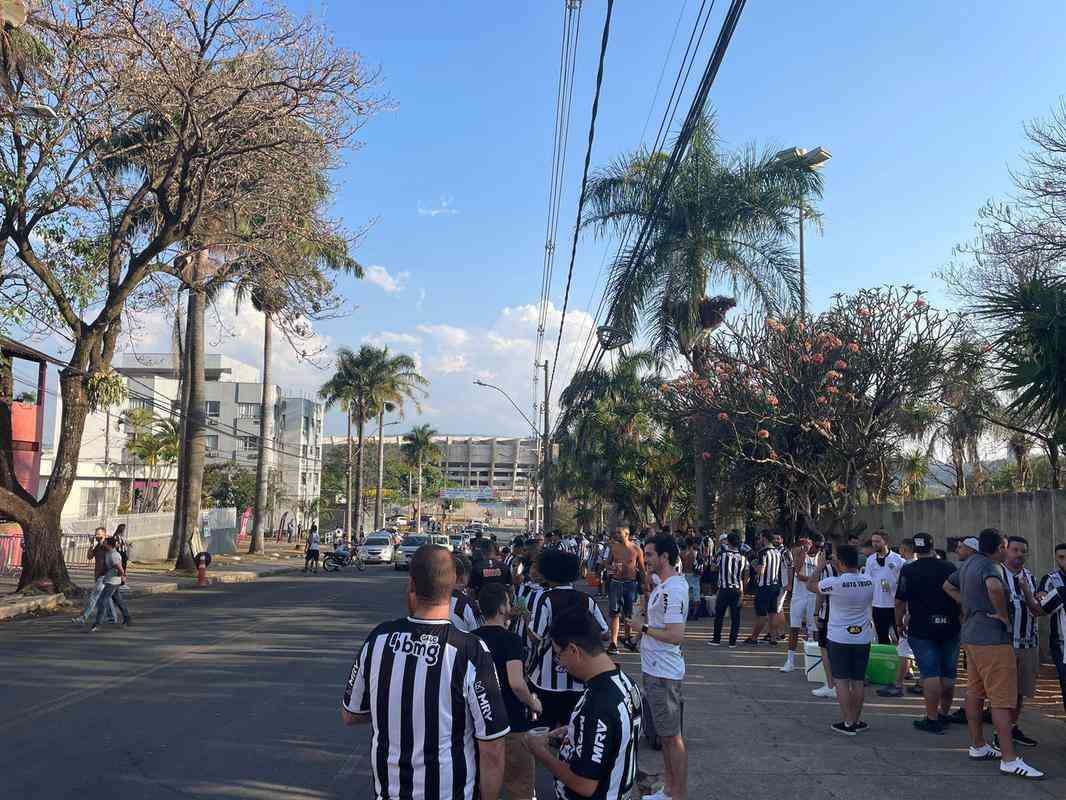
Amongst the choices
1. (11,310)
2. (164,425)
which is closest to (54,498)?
(11,310)

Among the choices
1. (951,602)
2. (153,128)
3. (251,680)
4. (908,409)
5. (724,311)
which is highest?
(153,128)

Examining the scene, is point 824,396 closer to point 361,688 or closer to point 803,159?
point 803,159

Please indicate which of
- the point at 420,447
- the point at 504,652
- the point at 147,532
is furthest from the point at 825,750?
the point at 420,447

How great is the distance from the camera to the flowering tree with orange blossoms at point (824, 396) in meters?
19.2

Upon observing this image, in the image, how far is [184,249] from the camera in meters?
22.0

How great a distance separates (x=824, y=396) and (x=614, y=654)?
8.12m

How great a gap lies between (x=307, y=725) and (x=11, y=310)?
12149mm

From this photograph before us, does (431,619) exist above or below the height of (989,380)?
below

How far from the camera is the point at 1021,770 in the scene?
24.1ft

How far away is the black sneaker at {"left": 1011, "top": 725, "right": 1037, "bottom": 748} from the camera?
8398mm

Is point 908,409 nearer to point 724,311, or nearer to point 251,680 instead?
point 724,311

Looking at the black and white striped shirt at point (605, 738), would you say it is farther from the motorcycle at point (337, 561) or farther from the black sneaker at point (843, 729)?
the motorcycle at point (337, 561)

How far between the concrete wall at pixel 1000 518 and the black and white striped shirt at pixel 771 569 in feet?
8.29

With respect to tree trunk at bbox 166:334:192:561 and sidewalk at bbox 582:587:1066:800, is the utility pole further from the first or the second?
sidewalk at bbox 582:587:1066:800
